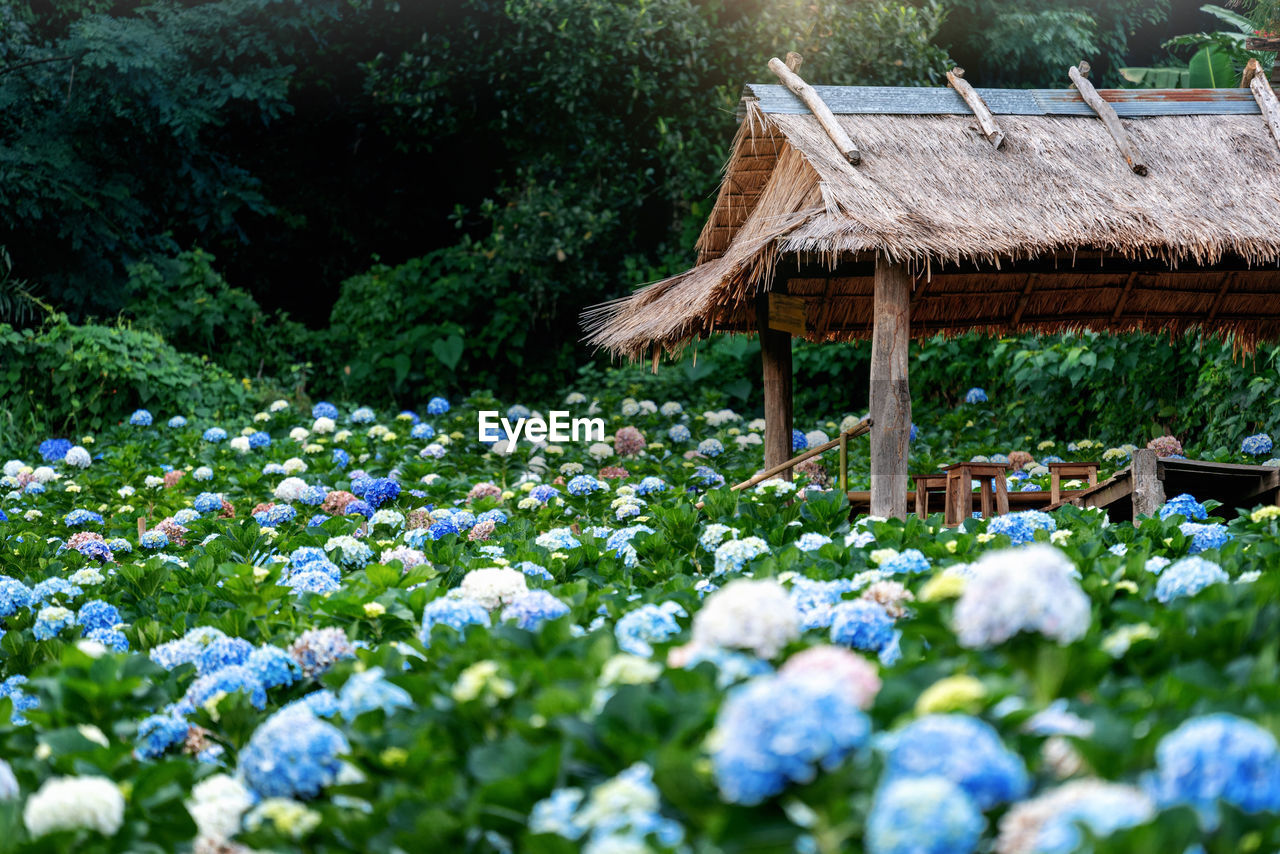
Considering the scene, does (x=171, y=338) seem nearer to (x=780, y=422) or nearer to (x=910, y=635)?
(x=780, y=422)

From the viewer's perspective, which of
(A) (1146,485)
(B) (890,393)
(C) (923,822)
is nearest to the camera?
(C) (923,822)

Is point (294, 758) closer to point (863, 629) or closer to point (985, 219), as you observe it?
point (863, 629)

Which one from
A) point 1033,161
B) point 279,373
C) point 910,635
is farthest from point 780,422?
point 279,373

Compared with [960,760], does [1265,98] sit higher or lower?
higher

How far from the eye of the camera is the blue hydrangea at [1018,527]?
3357mm

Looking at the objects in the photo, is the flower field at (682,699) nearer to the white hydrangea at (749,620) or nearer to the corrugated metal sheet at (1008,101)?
the white hydrangea at (749,620)

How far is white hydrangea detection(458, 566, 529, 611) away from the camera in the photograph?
7.85 feet

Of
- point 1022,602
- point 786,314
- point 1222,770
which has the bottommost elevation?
point 1222,770

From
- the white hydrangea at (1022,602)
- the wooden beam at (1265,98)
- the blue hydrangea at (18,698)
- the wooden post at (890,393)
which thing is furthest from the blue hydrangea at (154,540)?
the wooden beam at (1265,98)

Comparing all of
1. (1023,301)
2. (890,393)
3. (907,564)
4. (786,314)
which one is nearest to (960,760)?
(907,564)

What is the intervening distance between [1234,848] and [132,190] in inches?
506

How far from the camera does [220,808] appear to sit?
1.70 metres

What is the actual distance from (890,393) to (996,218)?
965mm

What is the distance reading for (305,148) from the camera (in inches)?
562
